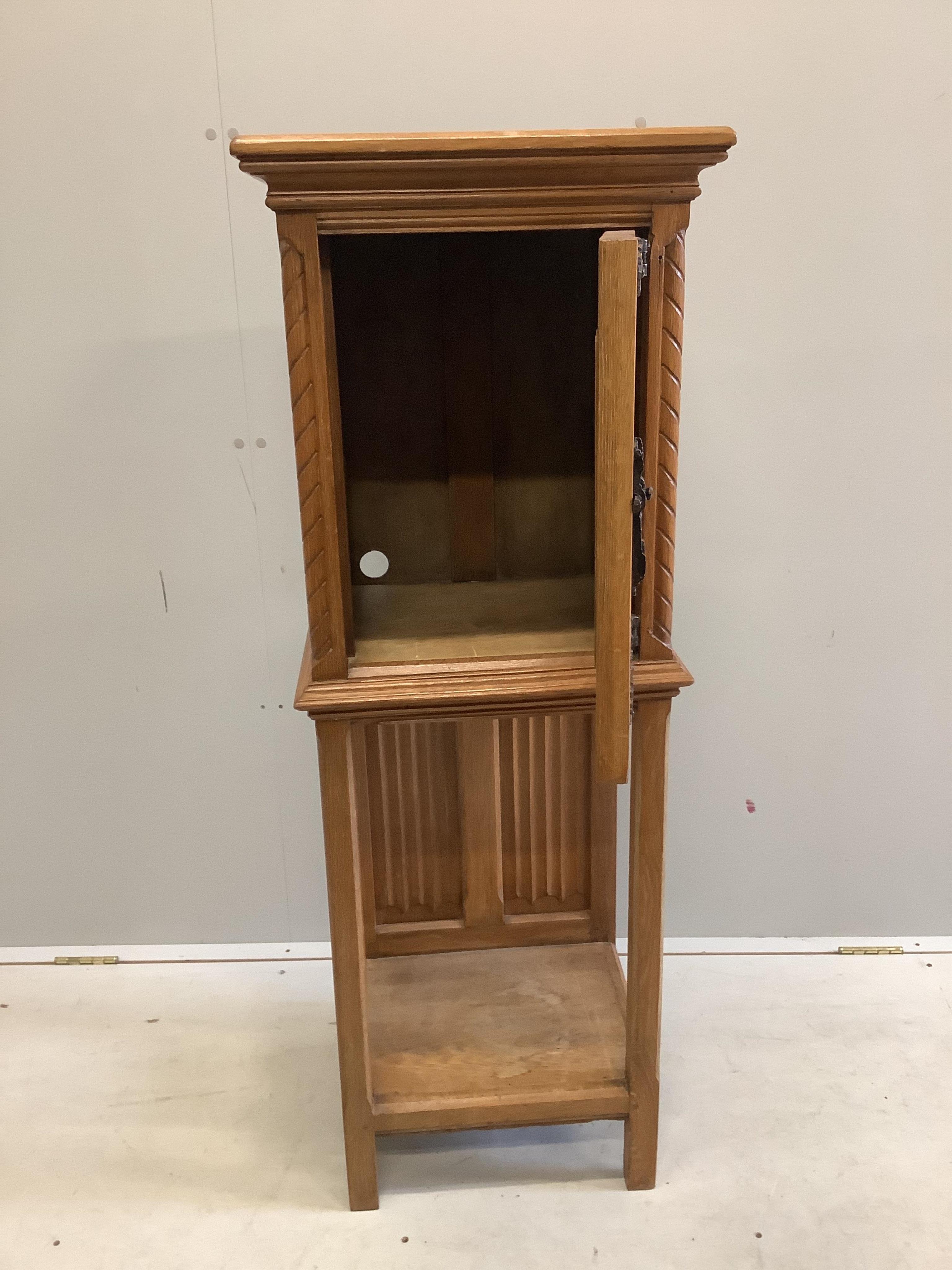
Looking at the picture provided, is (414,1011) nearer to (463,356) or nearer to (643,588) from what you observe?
(643,588)

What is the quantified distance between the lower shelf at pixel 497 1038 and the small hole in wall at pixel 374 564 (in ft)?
2.27

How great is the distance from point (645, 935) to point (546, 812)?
408mm

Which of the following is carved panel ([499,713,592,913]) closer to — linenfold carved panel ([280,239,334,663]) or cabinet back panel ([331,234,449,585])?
cabinet back panel ([331,234,449,585])

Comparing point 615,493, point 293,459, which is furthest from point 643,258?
point 293,459

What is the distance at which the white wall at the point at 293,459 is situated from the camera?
148cm

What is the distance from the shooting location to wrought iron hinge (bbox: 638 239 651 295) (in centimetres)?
106

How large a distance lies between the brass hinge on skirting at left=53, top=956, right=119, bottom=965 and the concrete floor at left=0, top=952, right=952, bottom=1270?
0.11 feet

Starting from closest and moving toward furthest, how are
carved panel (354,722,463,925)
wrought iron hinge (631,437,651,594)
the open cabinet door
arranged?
the open cabinet door
wrought iron hinge (631,437,651,594)
carved panel (354,722,463,925)

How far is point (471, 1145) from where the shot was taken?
1.52 m

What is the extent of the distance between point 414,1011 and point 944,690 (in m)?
1.09

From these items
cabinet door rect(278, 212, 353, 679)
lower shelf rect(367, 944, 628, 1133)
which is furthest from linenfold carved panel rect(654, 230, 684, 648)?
lower shelf rect(367, 944, 628, 1133)

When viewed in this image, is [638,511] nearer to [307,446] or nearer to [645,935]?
[307,446]

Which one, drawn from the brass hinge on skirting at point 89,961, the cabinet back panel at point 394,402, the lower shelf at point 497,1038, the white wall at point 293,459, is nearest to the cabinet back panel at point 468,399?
the cabinet back panel at point 394,402

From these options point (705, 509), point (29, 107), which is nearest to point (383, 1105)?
point (705, 509)
